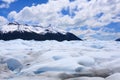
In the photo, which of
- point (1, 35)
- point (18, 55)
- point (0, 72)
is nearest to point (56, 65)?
point (0, 72)

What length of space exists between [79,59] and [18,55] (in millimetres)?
5500

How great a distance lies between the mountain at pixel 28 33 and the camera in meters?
126

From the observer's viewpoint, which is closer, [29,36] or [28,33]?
[29,36]

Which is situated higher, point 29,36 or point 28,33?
point 28,33

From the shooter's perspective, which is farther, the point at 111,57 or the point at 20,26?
the point at 20,26

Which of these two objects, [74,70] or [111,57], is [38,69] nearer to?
[74,70]

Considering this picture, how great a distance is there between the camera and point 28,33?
428ft

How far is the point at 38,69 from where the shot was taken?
516 inches

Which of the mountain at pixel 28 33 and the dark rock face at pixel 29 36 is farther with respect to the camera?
the mountain at pixel 28 33

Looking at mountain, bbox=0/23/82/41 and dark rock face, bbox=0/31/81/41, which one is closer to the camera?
dark rock face, bbox=0/31/81/41

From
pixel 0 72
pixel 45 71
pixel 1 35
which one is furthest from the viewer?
pixel 1 35

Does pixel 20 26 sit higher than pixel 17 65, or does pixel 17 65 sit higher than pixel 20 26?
pixel 20 26

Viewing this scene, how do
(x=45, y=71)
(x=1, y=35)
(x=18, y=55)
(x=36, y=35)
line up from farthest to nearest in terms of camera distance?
(x=36, y=35) → (x=1, y=35) → (x=18, y=55) → (x=45, y=71)

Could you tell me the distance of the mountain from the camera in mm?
126188
